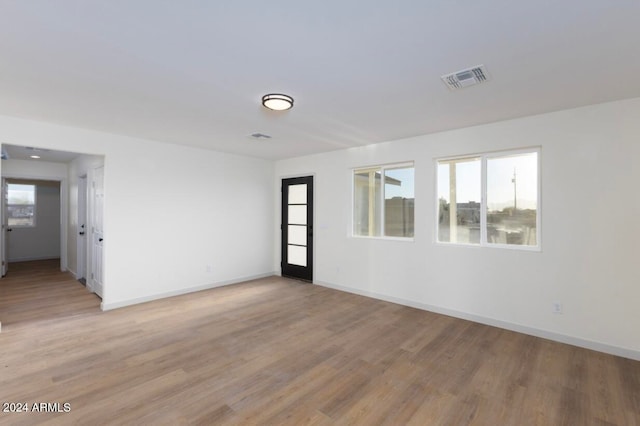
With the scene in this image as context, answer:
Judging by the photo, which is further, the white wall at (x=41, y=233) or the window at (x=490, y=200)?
the white wall at (x=41, y=233)

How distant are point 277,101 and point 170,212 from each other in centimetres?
321

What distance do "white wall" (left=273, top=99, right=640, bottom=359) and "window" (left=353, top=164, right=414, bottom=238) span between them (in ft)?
0.82

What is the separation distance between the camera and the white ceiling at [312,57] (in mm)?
1758

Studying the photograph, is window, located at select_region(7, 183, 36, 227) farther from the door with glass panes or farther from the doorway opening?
the door with glass panes

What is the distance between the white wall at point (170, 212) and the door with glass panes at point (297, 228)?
400mm

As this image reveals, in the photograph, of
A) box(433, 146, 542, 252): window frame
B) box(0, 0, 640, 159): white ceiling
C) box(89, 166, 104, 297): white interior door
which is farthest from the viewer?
box(89, 166, 104, 297): white interior door

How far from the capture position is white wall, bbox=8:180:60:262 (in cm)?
813

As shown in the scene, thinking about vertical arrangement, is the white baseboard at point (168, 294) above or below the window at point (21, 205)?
below

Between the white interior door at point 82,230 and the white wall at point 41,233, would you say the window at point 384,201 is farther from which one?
the white wall at point 41,233

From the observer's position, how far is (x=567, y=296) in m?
3.35

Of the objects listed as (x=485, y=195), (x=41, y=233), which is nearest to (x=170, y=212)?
(x=485, y=195)

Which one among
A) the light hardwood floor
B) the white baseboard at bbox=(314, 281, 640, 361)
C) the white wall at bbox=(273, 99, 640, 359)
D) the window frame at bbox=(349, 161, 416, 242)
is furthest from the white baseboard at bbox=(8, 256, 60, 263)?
the white wall at bbox=(273, 99, 640, 359)

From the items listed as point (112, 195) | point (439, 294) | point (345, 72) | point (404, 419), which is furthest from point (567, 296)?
point (112, 195)

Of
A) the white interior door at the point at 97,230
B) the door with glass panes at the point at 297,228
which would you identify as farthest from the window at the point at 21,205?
the door with glass panes at the point at 297,228
